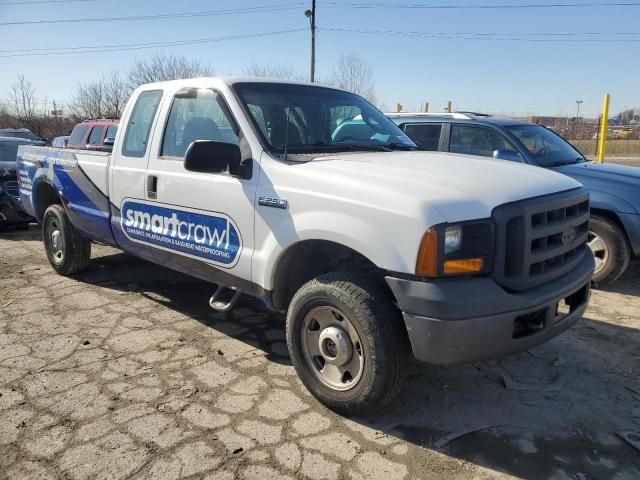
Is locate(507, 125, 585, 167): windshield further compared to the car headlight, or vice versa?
locate(507, 125, 585, 167): windshield

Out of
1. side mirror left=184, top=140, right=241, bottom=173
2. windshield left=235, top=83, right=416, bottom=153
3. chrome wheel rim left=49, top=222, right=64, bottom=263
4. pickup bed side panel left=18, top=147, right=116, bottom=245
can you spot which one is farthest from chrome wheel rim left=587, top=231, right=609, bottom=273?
chrome wheel rim left=49, top=222, right=64, bottom=263

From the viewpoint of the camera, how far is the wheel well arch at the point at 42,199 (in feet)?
19.7

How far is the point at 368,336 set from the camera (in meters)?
2.76

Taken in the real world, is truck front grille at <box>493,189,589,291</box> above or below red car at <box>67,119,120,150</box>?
below

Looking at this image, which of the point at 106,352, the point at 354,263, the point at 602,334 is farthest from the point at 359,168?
the point at 602,334

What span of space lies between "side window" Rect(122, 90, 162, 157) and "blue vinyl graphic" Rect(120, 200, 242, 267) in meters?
0.44

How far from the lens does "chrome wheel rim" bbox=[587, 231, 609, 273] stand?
5.36 m

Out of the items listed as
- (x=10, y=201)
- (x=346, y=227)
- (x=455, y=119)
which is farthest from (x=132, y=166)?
(x=10, y=201)

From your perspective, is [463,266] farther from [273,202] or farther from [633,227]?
[633,227]

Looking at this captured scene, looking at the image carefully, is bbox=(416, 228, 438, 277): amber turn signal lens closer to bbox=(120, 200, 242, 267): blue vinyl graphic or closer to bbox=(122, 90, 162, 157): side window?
bbox=(120, 200, 242, 267): blue vinyl graphic

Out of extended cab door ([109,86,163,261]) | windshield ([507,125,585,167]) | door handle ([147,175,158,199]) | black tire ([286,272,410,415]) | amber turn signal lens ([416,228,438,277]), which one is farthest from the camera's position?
windshield ([507,125,585,167])

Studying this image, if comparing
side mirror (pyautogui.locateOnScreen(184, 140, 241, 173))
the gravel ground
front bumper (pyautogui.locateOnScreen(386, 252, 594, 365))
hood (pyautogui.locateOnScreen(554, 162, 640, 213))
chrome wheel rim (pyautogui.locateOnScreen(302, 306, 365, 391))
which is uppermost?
side mirror (pyautogui.locateOnScreen(184, 140, 241, 173))

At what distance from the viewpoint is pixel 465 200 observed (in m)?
2.62

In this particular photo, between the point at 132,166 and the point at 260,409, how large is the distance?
233 cm
